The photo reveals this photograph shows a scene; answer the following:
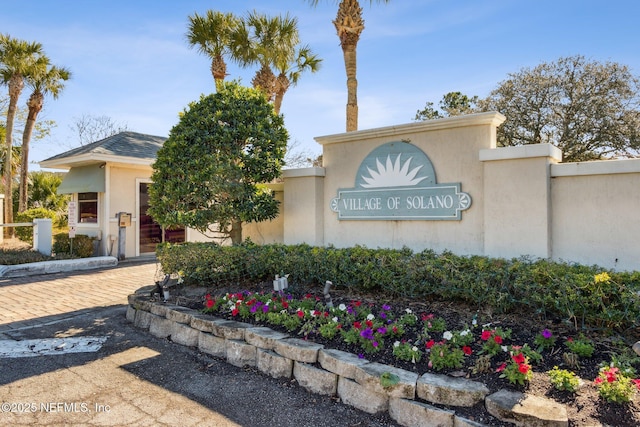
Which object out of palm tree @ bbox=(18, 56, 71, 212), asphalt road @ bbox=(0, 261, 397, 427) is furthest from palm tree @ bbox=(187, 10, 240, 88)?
asphalt road @ bbox=(0, 261, 397, 427)

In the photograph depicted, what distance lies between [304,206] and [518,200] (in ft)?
10.4

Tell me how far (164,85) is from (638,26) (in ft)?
44.5

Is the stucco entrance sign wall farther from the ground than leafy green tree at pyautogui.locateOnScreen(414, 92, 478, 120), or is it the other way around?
leafy green tree at pyautogui.locateOnScreen(414, 92, 478, 120)

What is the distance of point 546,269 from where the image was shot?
12.4 feet

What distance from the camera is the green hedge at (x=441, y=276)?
11.1 ft

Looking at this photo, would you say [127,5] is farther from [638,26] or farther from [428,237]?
[638,26]

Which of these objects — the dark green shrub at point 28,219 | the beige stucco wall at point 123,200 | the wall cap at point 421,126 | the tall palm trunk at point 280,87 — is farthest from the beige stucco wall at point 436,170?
the dark green shrub at point 28,219

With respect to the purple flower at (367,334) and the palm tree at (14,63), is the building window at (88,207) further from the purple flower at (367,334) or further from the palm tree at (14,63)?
the purple flower at (367,334)

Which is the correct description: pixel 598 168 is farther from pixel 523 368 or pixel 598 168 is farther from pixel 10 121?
pixel 10 121

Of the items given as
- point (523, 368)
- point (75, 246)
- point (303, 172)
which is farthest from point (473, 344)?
point (75, 246)

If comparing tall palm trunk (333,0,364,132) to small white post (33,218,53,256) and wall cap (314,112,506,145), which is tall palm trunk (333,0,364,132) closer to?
wall cap (314,112,506,145)

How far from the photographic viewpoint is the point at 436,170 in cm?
532

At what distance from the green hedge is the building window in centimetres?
715

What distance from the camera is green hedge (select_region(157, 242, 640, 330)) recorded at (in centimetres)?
338
